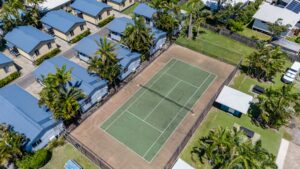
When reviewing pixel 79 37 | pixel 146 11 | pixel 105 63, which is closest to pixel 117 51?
pixel 105 63

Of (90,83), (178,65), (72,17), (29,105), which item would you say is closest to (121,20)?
(72,17)

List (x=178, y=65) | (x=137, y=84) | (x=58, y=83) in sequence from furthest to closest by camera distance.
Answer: (x=178, y=65) → (x=137, y=84) → (x=58, y=83)

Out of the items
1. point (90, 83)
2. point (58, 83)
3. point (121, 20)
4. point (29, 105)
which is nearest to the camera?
point (58, 83)

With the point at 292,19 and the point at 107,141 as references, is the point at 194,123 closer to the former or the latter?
the point at 107,141

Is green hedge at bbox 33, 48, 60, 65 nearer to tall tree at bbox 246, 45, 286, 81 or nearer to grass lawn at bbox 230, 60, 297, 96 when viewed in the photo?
grass lawn at bbox 230, 60, 297, 96

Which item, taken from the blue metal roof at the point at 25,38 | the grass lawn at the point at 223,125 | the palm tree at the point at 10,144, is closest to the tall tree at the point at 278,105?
the grass lawn at the point at 223,125

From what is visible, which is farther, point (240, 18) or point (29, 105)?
point (240, 18)

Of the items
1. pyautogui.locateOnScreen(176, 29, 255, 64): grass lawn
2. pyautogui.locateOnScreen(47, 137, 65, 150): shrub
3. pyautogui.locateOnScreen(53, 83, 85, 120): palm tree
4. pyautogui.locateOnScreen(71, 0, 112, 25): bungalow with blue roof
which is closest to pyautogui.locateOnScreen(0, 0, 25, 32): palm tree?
pyautogui.locateOnScreen(71, 0, 112, 25): bungalow with blue roof

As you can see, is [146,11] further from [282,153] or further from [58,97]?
[282,153]

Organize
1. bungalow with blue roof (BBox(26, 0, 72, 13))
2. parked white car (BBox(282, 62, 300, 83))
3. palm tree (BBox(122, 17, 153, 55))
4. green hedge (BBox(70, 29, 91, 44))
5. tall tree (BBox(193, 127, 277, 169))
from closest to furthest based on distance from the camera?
tall tree (BBox(193, 127, 277, 169)) → palm tree (BBox(122, 17, 153, 55)) → parked white car (BBox(282, 62, 300, 83)) → green hedge (BBox(70, 29, 91, 44)) → bungalow with blue roof (BBox(26, 0, 72, 13))
